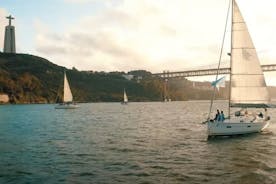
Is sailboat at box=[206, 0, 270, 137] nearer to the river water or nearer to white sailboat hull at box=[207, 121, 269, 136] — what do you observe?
white sailboat hull at box=[207, 121, 269, 136]

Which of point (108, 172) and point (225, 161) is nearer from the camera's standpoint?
point (108, 172)

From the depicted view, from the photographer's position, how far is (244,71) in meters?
32.0

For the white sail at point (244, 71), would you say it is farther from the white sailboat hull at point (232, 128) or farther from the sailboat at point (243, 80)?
the white sailboat hull at point (232, 128)

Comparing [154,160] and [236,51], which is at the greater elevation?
[236,51]

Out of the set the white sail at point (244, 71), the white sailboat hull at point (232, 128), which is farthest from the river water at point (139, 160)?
the white sail at point (244, 71)

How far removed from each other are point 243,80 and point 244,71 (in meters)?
0.80

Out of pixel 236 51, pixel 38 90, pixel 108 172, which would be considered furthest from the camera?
pixel 38 90

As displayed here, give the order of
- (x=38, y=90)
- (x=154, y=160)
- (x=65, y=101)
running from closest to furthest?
(x=154, y=160) < (x=65, y=101) < (x=38, y=90)

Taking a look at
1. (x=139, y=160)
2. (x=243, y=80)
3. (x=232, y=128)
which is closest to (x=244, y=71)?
(x=243, y=80)

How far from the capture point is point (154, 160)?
21250mm

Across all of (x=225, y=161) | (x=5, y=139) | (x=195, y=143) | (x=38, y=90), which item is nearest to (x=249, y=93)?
(x=195, y=143)

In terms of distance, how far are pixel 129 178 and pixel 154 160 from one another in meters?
4.36

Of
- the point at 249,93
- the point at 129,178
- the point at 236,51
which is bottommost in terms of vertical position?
the point at 129,178

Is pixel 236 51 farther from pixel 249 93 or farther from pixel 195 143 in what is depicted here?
pixel 195 143
